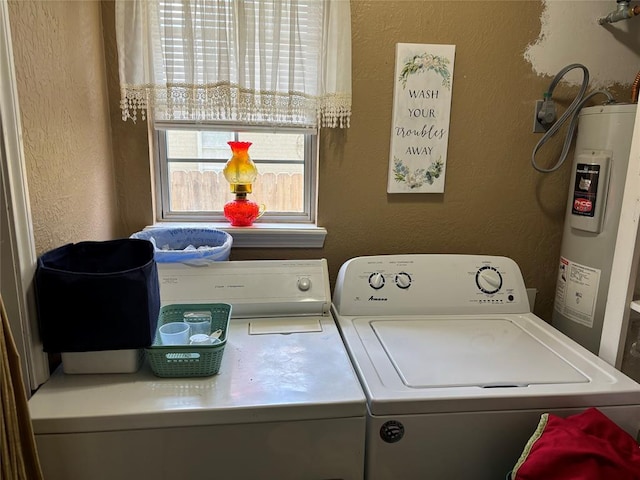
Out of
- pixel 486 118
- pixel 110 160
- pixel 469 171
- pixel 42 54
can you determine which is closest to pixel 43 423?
pixel 42 54

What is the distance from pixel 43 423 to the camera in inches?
36.0

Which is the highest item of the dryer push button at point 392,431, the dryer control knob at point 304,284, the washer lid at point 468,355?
the dryer control knob at point 304,284

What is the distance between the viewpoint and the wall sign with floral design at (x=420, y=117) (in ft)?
5.29

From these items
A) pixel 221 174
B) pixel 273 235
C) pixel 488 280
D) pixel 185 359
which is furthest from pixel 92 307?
pixel 488 280

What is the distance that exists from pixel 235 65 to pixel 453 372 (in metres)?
1.18

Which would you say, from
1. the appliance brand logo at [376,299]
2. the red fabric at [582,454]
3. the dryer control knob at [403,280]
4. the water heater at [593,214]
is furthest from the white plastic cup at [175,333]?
the water heater at [593,214]

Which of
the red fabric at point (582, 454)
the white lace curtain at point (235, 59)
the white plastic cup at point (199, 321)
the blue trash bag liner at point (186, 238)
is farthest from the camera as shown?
the blue trash bag liner at point (186, 238)

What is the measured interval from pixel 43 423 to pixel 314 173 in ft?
3.90

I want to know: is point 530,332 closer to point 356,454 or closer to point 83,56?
point 356,454

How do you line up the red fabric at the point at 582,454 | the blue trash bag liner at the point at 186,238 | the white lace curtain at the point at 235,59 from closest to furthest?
the red fabric at the point at 582,454 → the white lace curtain at the point at 235,59 → the blue trash bag liner at the point at 186,238

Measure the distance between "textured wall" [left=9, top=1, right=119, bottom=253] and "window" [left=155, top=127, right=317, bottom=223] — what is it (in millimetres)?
241

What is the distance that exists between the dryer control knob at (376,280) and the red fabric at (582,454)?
65 cm

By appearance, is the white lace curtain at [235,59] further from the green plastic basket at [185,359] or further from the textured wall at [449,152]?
the green plastic basket at [185,359]

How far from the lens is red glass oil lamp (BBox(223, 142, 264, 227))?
65.2 inches
